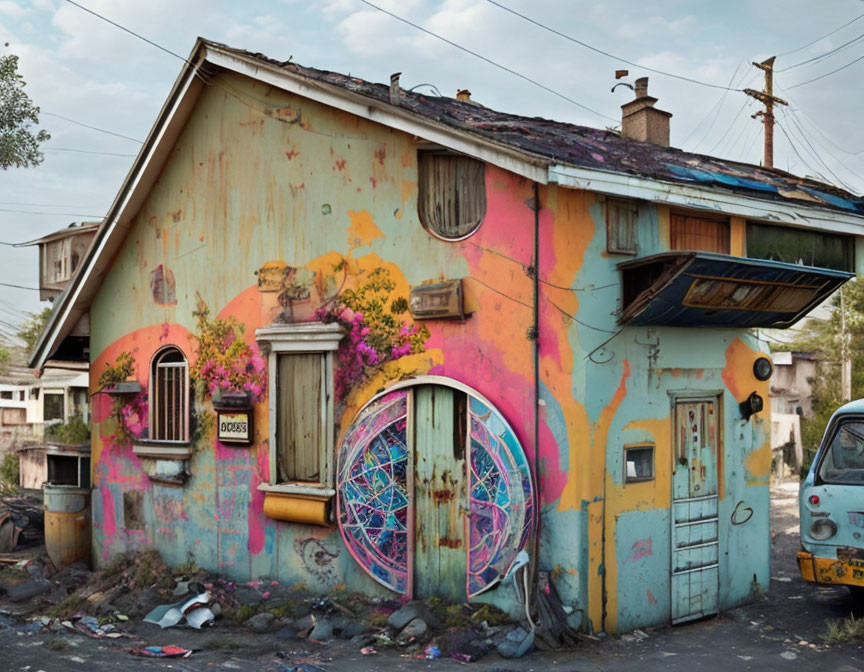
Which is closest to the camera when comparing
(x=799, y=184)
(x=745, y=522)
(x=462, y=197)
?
(x=462, y=197)

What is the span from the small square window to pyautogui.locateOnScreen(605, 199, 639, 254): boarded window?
6.29 ft

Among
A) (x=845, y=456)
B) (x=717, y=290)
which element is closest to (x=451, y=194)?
(x=717, y=290)

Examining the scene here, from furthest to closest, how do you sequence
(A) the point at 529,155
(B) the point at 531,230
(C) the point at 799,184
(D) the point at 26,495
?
(D) the point at 26,495
(C) the point at 799,184
(B) the point at 531,230
(A) the point at 529,155

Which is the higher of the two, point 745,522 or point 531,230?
point 531,230

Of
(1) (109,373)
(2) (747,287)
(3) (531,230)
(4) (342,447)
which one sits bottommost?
(4) (342,447)

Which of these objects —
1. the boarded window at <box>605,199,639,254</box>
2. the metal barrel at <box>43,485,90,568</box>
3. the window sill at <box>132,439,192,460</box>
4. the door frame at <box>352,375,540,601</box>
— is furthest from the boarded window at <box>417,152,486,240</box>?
the metal barrel at <box>43,485,90,568</box>

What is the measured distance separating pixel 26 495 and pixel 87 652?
9.51 meters

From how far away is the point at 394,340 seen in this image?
882 centimetres

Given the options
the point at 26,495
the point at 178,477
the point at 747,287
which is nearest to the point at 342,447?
the point at 178,477

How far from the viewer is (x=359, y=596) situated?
8.91 m

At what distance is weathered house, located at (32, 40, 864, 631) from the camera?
7742mm

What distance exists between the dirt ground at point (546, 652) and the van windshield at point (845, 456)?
60.3 inches

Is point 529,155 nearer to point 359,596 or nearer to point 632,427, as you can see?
point 632,427

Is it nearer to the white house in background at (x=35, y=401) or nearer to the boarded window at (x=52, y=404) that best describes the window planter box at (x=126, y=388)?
the white house in background at (x=35, y=401)
